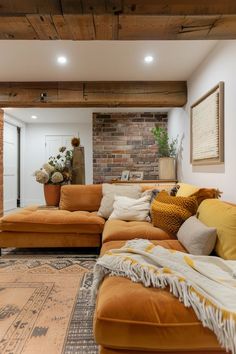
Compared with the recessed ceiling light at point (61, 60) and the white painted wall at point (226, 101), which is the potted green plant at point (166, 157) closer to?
the white painted wall at point (226, 101)

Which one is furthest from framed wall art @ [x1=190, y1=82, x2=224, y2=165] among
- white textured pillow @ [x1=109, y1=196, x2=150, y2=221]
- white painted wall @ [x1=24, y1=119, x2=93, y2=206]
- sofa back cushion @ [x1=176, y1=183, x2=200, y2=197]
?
white painted wall @ [x1=24, y1=119, x2=93, y2=206]

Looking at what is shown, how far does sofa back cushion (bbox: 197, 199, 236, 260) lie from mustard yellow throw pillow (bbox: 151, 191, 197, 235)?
0.99 feet

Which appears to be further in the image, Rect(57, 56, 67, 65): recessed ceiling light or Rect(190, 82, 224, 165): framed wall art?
Rect(57, 56, 67, 65): recessed ceiling light

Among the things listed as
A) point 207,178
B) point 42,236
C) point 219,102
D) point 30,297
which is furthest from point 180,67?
point 30,297

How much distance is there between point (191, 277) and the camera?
1.39 metres

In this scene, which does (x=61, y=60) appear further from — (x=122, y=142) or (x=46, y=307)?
(x=46, y=307)

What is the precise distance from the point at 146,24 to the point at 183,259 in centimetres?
143

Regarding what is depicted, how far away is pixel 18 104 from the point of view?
4.29 meters

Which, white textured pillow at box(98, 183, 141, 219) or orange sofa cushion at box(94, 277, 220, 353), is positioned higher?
white textured pillow at box(98, 183, 141, 219)

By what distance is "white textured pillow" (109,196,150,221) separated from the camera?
312 cm

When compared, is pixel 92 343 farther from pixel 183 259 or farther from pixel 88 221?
pixel 88 221

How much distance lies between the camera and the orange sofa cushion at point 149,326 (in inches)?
45.9

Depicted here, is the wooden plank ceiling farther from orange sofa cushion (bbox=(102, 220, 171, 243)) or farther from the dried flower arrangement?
the dried flower arrangement

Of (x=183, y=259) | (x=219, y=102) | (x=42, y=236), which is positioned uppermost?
(x=219, y=102)
